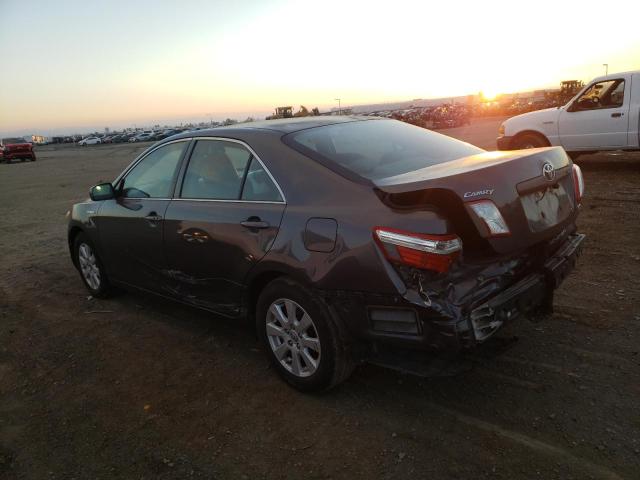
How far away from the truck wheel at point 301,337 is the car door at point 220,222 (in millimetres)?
260

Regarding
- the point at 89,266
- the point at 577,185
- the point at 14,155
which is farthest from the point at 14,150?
the point at 577,185

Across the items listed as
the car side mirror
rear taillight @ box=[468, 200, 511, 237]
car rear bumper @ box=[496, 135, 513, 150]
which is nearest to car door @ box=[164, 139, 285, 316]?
the car side mirror

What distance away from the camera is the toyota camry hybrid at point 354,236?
2572 mm

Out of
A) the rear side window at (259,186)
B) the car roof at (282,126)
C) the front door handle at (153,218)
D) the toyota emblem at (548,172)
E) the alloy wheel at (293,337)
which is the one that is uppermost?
the car roof at (282,126)

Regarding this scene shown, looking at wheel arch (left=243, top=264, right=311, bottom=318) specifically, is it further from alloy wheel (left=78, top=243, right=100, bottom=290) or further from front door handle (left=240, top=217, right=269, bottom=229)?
alloy wheel (left=78, top=243, right=100, bottom=290)

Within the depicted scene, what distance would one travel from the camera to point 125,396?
3432 mm

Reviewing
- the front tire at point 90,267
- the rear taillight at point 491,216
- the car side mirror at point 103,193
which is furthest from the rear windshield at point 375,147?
the front tire at point 90,267

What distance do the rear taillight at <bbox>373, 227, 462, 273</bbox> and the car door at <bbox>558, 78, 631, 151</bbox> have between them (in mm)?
8552

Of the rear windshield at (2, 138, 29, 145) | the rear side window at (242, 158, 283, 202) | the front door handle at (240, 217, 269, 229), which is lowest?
the front door handle at (240, 217, 269, 229)

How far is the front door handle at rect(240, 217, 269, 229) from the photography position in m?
3.18

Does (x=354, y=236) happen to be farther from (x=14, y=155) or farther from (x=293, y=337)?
(x=14, y=155)

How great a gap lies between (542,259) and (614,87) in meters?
8.24

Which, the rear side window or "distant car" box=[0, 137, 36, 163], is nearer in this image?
the rear side window

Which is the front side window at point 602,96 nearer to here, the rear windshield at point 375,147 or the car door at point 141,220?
the rear windshield at point 375,147
